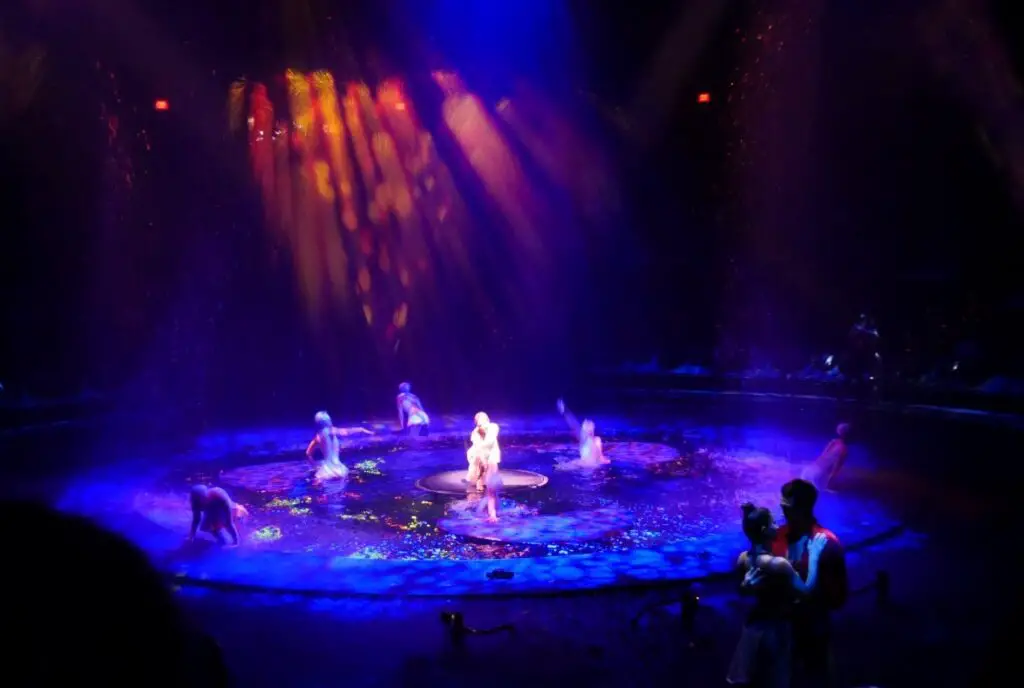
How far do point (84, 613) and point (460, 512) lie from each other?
34.9 ft

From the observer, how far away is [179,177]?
899 inches

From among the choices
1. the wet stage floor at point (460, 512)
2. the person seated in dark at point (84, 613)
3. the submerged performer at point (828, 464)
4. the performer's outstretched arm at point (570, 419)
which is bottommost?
the wet stage floor at point (460, 512)

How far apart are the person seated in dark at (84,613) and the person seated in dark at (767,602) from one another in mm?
4160

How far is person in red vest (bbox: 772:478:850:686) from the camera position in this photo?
464cm

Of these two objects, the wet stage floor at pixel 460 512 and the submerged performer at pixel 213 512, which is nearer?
the wet stage floor at pixel 460 512

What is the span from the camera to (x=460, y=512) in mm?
11367

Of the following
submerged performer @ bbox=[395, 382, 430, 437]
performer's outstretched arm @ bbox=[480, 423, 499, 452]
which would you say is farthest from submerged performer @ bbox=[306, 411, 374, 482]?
submerged performer @ bbox=[395, 382, 430, 437]

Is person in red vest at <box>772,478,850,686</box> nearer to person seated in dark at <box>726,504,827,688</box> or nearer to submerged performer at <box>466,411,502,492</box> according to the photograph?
person seated in dark at <box>726,504,827,688</box>

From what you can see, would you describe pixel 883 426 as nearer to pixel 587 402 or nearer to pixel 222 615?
pixel 587 402

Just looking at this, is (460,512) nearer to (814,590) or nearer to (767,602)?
(767,602)

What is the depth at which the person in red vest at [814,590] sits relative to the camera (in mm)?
4645

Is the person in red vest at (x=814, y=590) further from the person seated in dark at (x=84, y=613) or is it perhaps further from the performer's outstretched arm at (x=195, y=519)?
the performer's outstretched arm at (x=195, y=519)

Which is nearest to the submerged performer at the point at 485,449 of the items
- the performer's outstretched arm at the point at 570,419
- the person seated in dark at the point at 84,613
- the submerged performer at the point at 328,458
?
the submerged performer at the point at 328,458

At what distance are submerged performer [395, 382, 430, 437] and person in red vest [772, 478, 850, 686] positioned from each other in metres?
13.6
